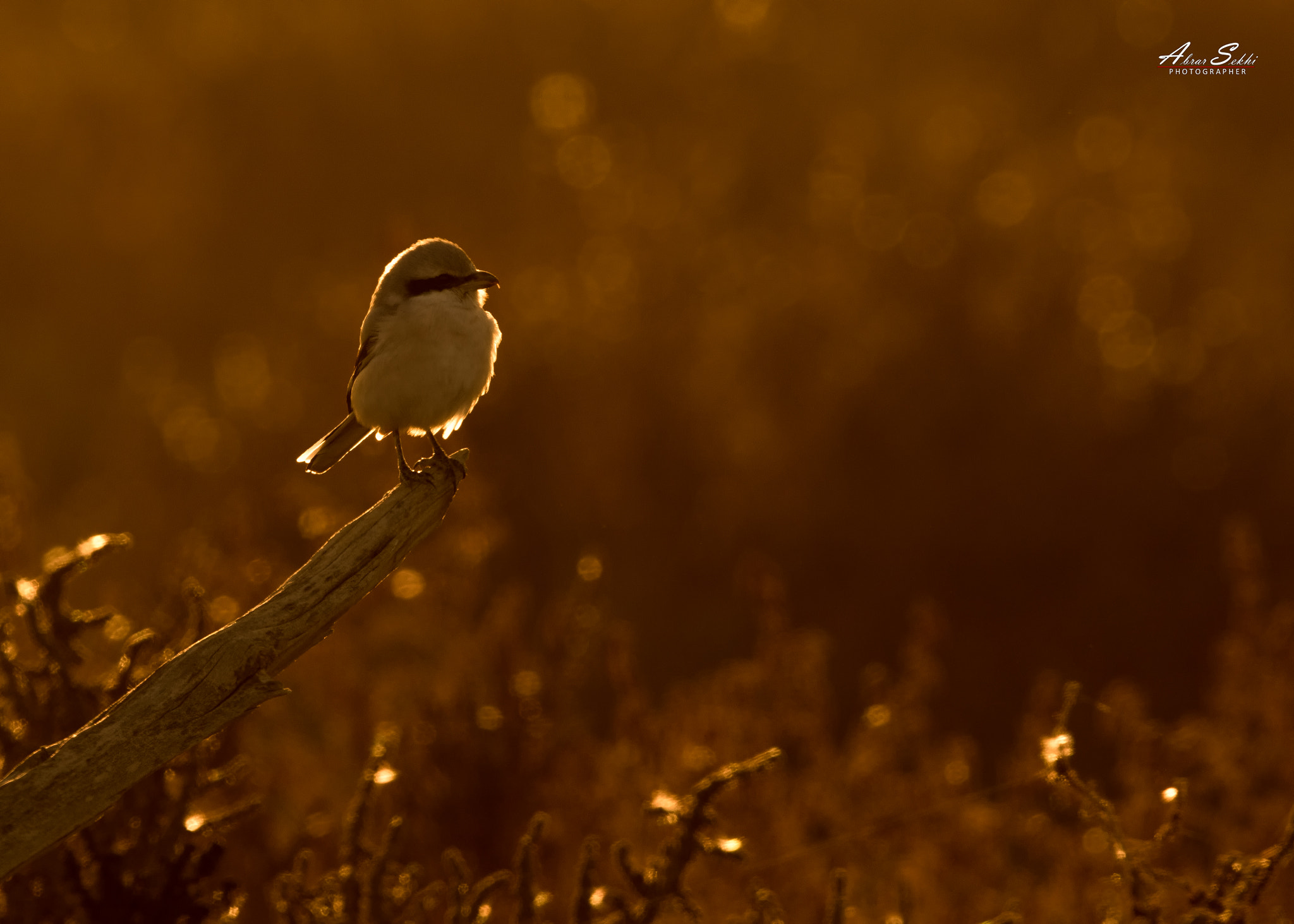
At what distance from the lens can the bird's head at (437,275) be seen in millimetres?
3820

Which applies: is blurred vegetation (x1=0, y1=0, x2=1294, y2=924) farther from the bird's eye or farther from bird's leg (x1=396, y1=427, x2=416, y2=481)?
the bird's eye

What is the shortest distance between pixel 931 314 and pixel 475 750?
21.3 ft

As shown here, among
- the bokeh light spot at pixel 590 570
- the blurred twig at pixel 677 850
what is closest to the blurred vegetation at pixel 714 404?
the bokeh light spot at pixel 590 570

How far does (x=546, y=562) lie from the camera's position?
9570 millimetres

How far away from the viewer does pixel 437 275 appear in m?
3.82

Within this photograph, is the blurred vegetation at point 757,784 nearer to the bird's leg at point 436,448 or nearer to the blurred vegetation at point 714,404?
the blurred vegetation at point 714,404

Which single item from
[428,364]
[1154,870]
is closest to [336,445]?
[428,364]

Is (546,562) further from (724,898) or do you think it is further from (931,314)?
(724,898)

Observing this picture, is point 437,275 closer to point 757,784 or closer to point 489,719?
point 489,719

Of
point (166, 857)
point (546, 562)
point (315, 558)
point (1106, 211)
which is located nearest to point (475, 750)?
point (166, 857)

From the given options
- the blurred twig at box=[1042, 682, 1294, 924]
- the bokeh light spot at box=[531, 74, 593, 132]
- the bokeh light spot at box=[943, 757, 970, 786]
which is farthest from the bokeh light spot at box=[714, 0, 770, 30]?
the blurred twig at box=[1042, 682, 1294, 924]
